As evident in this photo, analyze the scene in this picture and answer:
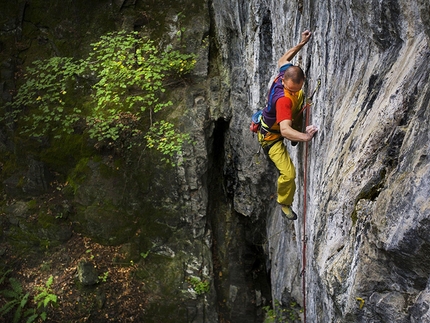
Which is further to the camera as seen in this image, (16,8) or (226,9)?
(16,8)

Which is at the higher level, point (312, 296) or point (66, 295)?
point (312, 296)

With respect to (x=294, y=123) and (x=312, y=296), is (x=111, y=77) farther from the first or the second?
(x=312, y=296)

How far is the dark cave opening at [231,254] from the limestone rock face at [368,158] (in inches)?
164

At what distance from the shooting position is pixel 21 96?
914cm

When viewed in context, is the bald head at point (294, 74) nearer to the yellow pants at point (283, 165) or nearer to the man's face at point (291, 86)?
the man's face at point (291, 86)

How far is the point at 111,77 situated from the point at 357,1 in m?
5.84

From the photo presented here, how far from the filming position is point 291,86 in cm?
455

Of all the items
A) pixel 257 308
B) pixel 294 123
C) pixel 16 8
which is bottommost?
pixel 257 308

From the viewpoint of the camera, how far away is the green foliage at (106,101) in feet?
28.1

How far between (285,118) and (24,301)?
7.13 m

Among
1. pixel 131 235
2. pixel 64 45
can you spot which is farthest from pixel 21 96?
pixel 131 235

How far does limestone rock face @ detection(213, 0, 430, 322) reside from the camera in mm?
2701

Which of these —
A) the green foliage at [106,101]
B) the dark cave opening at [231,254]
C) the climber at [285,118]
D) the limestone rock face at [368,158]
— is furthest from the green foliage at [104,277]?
the limestone rock face at [368,158]

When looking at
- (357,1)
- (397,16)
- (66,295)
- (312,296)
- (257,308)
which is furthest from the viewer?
(257,308)
